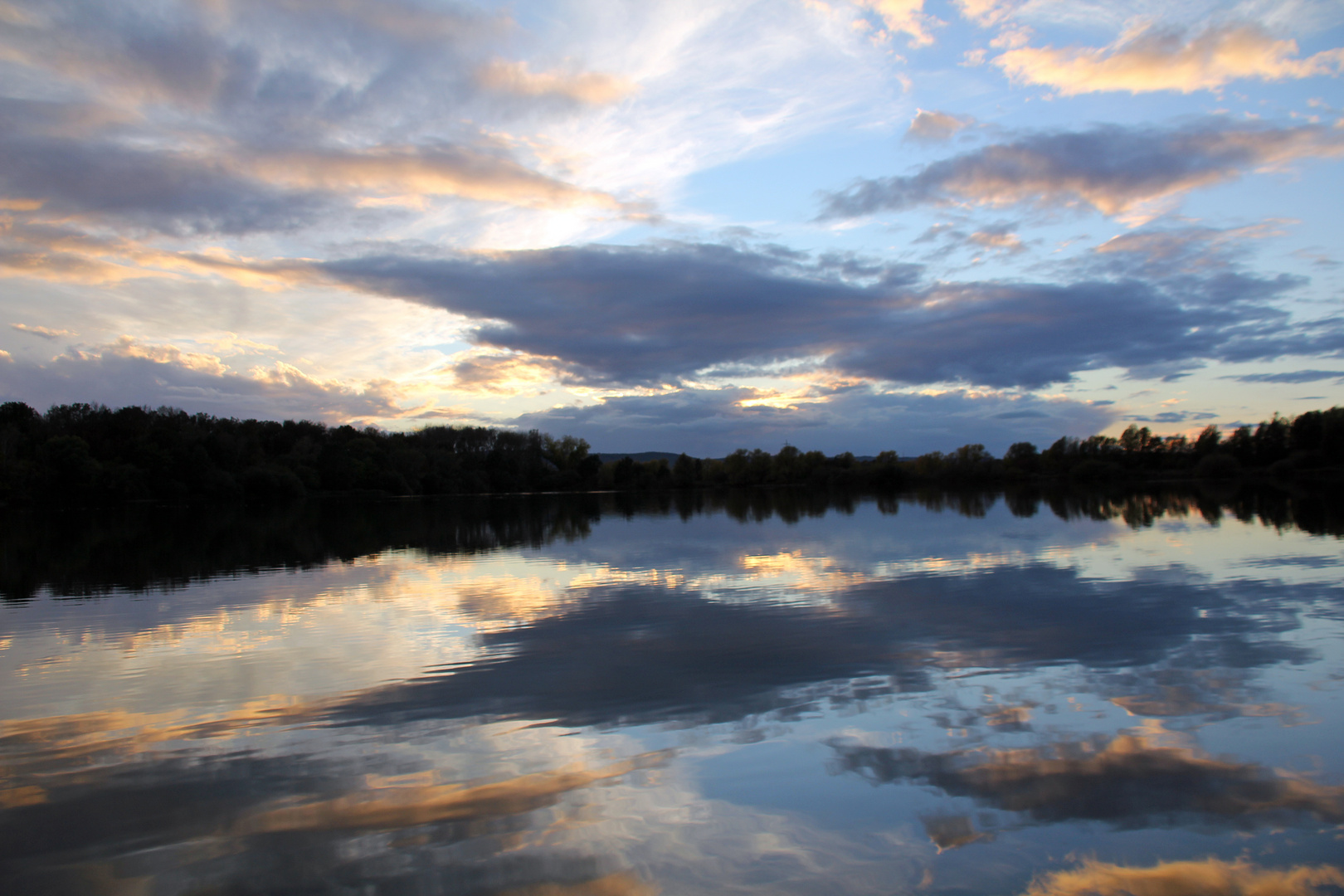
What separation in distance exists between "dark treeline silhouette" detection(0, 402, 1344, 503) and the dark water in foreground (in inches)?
2528

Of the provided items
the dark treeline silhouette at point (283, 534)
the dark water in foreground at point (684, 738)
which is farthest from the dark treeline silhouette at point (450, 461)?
the dark water in foreground at point (684, 738)

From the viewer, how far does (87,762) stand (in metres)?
5.53

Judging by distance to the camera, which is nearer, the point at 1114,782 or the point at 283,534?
the point at 1114,782

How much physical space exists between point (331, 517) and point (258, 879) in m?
42.2

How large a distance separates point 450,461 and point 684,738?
→ 95.9 meters

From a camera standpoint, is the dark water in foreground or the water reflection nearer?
the dark water in foreground

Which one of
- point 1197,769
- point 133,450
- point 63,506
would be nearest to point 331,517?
point 63,506

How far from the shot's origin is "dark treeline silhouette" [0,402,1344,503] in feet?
210

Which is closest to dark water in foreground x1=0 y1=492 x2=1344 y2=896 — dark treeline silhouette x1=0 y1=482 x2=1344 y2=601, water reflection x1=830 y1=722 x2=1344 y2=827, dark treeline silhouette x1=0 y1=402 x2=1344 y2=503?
water reflection x1=830 y1=722 x2=1344 y2=827

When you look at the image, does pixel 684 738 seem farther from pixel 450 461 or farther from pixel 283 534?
pixel 450 461

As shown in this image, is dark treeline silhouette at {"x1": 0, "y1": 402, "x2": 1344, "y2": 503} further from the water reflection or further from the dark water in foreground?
the water reflection

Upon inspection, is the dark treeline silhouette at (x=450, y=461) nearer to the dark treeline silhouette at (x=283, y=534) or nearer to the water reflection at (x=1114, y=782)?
the dark treeline silhouette at (x=283, y=534)

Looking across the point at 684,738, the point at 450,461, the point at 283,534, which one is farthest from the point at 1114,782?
the point at 450,461

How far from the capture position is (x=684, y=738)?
5.87 metres
